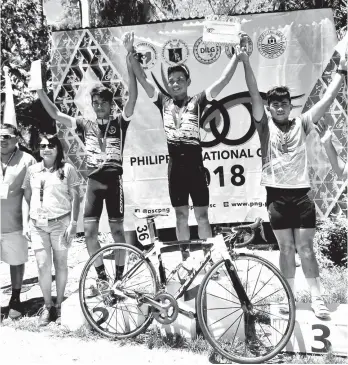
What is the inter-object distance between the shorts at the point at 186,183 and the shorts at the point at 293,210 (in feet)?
2.50

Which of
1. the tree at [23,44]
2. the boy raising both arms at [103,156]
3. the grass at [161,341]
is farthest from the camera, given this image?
the tree at [23,44]

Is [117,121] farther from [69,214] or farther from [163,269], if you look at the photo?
[163,269]

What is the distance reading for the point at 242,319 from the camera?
3777 millimetres

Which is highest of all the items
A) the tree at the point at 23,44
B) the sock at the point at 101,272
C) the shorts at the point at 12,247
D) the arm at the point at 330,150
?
the tree at the point at 23,44

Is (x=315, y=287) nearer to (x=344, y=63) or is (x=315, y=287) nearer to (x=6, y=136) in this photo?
(x=344, y=63)

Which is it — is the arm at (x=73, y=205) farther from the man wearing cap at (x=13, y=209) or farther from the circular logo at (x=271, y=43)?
the circular logo at (x=271, y=43)

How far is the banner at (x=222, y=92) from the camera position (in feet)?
15.1

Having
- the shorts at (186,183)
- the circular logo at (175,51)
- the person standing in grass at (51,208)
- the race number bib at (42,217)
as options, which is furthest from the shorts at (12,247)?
the circular logo at (175,51)

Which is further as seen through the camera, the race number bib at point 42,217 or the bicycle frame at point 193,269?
the race number bib at point 42,217

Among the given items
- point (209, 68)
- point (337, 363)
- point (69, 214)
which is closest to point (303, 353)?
point (337, 363)

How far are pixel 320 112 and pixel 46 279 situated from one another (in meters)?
3.04

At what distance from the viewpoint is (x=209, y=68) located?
464 cm

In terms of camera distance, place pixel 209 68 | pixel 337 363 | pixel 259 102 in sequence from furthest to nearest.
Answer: pixel 209 68 < pixel 259 102 < pixel 337 363

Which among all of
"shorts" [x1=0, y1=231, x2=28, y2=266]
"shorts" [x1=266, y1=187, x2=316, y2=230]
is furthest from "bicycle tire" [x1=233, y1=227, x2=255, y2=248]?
"shorts" [x1=0, y1=231, x2=28, y2=266]
